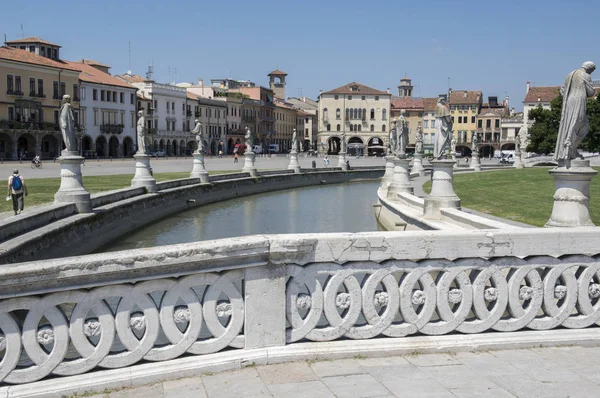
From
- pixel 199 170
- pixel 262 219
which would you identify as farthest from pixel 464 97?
pixel 262 219

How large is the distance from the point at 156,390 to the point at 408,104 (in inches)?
4942

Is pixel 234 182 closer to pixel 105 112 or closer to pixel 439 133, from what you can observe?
pixel 439 133

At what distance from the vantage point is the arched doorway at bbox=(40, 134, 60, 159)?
67688 mm

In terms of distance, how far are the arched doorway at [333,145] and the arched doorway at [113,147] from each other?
172 ft

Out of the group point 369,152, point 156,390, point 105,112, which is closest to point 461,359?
point 156,390

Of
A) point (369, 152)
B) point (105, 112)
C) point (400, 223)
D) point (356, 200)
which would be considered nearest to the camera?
point (400, 223)

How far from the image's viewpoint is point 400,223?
725 inches

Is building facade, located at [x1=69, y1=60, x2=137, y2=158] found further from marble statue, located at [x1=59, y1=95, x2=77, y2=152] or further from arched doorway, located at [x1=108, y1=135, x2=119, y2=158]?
marble statue, located at [x1=59, y1=95, x2=77, y2=152]

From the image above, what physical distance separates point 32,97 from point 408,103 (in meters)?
79.4

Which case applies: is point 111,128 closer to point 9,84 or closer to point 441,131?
point 9,84

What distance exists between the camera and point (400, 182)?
23.8m

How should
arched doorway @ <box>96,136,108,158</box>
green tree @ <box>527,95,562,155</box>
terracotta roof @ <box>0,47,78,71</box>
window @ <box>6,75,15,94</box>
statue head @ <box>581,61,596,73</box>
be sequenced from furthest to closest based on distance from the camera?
arched doorway @ <box>96,136,108,158</box> → window @ <box>6,75,15,94</box> → terracotta roof @ <box>0,47,78,71</box> → green tree @ <box>527,95,562,155</box> → statue head @ <box>581,61,596,73</box>

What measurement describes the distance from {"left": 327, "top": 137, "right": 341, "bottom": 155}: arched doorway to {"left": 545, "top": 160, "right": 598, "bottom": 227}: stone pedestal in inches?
4518

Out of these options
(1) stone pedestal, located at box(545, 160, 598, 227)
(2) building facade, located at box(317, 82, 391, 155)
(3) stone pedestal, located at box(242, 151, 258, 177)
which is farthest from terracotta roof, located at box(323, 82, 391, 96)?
(1) stone pedestal, located at box(545, 160, 598, 227)
